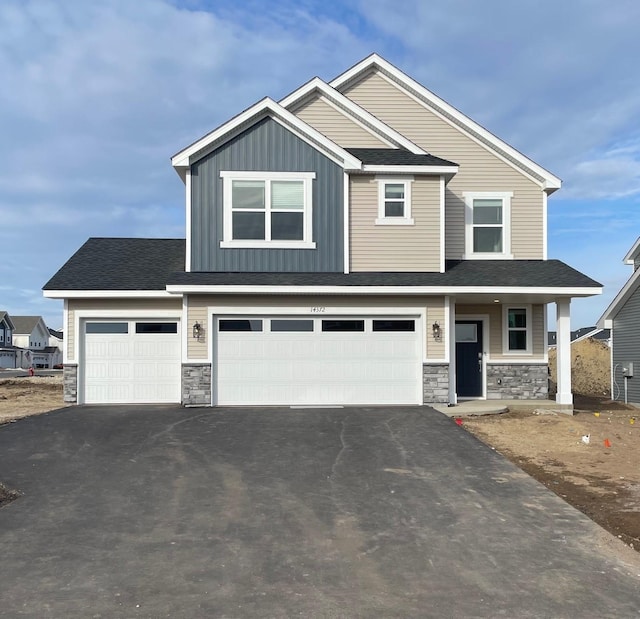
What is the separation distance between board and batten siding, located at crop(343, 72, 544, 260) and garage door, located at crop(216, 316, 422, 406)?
3.82 meters

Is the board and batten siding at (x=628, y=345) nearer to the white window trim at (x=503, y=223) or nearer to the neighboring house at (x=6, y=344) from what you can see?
the white window trim at (x=503, y=223)

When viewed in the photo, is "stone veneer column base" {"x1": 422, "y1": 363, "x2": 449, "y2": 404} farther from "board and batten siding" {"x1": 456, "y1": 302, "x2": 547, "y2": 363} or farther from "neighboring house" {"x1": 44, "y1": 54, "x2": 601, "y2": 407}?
"board and batten siding" {"x1": 456, "y1": 302, "x2": 547, "y2": 363}

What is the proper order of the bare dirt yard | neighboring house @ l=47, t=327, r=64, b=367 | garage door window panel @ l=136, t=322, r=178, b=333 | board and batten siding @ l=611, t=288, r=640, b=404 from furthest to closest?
neighboring house @ l=47, t=327, r=64, b=367
board and batten siding @ l=611, t=288, r=640, b=404
garage door window panel @ l=136, t=322, r=178, b=333
the bare dirt yard

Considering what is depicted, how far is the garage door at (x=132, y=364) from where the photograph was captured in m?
15.8

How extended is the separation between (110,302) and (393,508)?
1097cm

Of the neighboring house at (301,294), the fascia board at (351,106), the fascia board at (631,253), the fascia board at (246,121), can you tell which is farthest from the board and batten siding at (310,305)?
the fascia board at (631,253)

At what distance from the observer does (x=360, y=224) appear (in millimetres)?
15664

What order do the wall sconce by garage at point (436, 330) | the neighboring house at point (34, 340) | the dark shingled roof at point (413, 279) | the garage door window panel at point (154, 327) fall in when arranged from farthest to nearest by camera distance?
1. the neighboring house at point (34, 340)
2. the garage door window panel at point (154, 327)
3. the wall sconce by garage at point (436, 330)
4. the dark shingled roof at point (413, 279)

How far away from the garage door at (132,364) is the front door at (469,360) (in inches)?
300

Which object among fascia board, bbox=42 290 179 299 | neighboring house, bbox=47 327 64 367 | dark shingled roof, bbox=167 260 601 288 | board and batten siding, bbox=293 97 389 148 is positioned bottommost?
neighboring house, bbox=47 327 64 367

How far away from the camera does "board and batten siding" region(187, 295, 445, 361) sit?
14.8 m

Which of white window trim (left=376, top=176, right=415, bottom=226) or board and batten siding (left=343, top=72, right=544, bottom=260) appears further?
board and batten siding (left=343, top=72, right=544, bottom=260)

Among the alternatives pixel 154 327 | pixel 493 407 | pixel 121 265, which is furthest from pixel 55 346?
pixel 493 407

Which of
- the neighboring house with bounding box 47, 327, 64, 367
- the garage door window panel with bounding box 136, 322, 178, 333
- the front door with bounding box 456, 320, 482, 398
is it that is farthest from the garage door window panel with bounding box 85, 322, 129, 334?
the neighboring house with bounding box 47, 327, 64, 367
